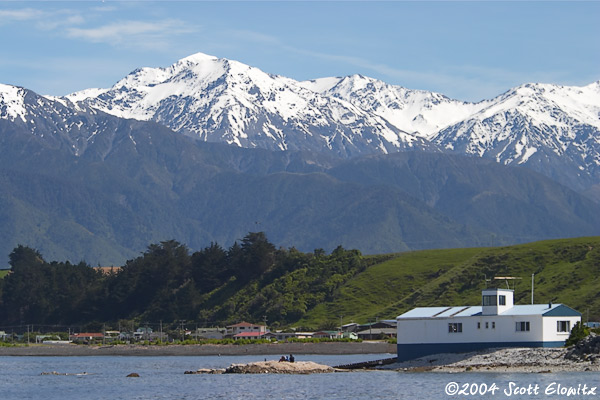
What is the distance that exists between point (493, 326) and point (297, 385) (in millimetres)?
20753

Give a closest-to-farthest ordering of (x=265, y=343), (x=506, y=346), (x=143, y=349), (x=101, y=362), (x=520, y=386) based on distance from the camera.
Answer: (x=520, y=386)
(x=506, y=346)
(x=101, y=362)
(x=265, y=343)
(x=143, y=349)

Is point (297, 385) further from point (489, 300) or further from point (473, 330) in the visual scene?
point (489, 300)

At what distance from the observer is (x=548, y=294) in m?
192

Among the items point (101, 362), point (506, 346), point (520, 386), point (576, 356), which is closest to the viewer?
point (520, 386)

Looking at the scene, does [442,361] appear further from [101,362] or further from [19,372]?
[101,362]

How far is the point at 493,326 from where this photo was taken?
115 metres

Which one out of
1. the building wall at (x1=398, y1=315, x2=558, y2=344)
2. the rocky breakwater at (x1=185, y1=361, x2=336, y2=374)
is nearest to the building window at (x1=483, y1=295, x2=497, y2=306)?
the building wall at (x1=398, y1=315, x2=558, y2=344)

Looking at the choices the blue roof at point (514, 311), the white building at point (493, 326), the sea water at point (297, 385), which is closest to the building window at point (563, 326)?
the white building at point (493, 326)

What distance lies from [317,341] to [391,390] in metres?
89.4

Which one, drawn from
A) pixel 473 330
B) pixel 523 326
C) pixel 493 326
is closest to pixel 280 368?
pixel 473 330

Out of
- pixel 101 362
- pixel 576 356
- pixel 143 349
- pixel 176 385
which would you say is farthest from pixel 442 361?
pixel 143 349

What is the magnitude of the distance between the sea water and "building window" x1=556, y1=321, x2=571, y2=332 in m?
12.1

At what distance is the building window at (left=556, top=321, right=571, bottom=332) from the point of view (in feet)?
375

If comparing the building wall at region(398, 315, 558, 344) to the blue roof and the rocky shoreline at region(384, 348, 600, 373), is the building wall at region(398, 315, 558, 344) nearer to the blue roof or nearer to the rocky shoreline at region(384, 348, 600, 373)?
the blue roof
